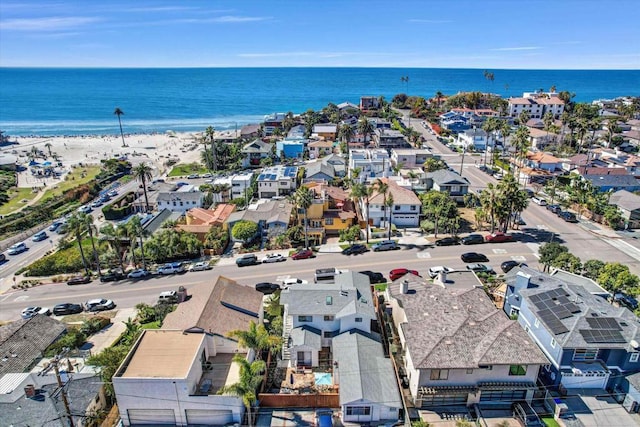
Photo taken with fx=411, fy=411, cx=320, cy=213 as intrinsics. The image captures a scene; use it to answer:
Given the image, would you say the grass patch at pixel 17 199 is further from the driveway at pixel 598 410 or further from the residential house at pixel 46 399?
the driveway at pixel 598 410

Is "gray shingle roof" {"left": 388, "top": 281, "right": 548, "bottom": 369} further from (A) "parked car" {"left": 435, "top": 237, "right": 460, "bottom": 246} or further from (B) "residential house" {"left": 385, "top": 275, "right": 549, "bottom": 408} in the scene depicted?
(A) "parked car" {"left": 435, "top": 237, "right": 460, "bottom": 246}

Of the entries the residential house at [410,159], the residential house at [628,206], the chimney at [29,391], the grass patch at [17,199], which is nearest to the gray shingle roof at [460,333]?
the chimney at [29,391]

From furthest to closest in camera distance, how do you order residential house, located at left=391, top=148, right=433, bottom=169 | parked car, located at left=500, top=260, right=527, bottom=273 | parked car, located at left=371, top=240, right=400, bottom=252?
residential house, located at left=391, top=148, right=433, bottom=169
parked car, located at left=371, top=240, right=400, bottom=252
parked car, located at left=500, top=260, right=527, bottom=273

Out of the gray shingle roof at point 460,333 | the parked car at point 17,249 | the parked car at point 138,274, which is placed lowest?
the parked car at point 17,249

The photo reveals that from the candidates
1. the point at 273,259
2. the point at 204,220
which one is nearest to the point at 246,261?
the point at 273,259

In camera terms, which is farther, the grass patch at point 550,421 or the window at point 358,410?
the grass patch at point 550,421

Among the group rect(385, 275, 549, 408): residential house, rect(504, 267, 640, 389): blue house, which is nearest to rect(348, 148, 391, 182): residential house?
rect(504, 267, 640, 389): blue house
